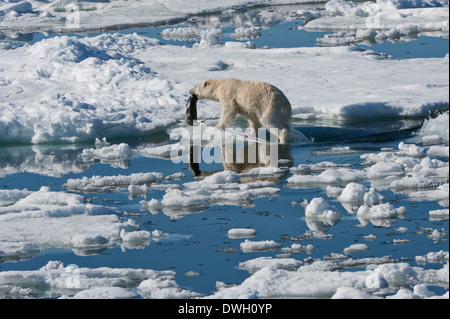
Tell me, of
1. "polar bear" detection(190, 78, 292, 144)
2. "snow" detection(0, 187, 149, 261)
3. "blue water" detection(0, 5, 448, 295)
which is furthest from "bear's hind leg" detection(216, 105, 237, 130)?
"snow" detection(0, 187, 149, 261)

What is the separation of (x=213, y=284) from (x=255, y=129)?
4.10 m

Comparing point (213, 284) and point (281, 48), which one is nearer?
point (213, 284)

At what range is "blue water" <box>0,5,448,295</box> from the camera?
612 centimetres

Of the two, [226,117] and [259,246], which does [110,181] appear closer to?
[226,117]

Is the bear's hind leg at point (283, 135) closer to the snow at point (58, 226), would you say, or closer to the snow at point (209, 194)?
the snow at point (209, 194)

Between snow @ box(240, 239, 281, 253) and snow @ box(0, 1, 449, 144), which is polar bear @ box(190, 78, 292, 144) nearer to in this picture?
snow @ box(0, 1, 449, 144)

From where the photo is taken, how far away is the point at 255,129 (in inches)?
380

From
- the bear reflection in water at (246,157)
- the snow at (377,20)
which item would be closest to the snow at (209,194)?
the bear reflection in water at (246,157)

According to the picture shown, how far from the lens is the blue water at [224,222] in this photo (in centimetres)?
612

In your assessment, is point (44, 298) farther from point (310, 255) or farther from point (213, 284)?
point (310, 255)

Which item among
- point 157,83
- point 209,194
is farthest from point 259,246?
point 157,83
